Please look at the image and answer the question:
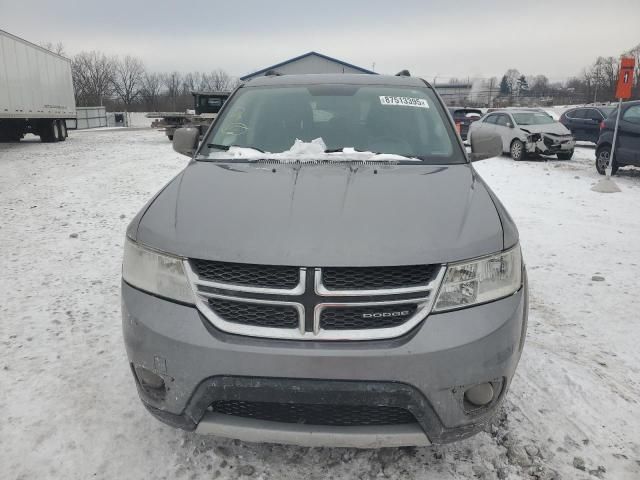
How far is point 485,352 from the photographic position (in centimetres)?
176

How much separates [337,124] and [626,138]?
10.0 m

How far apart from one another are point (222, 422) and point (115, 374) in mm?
1320

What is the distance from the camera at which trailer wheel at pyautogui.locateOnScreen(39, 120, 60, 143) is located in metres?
20.7

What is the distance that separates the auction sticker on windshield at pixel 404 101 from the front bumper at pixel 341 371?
1800 millimetres

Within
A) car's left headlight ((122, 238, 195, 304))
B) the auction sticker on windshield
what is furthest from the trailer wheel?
car's left headlight ((122, 238, 195, 304))

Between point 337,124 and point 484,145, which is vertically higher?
point 337,124

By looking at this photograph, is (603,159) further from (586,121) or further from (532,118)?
(586,121)

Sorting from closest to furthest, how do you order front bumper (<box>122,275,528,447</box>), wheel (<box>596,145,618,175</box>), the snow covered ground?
front bumper (<box>122,275,528,447</box>) < the snow covered ground < wheel (<box>596,145,618,175</box>)

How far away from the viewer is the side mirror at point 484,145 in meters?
3.19

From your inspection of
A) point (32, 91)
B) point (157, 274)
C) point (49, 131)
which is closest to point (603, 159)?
point (157, 274)

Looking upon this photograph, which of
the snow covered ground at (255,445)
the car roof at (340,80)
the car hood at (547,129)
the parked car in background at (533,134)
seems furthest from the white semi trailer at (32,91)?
the car hood at (547,129)

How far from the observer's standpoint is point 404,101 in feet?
10.7

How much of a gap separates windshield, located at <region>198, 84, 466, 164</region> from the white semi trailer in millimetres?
16790

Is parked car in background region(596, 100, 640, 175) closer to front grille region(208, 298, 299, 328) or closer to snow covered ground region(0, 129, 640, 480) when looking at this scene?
snow covered ground region(0, 129, 640, 480)
